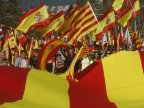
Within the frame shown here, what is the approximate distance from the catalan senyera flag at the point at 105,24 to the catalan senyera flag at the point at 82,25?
261 centimetres

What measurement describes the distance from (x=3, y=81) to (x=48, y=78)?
373 millimetres

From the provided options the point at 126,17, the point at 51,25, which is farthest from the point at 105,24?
the point at 51,25

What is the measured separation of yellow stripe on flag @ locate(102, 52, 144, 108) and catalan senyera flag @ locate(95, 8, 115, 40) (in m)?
13.3

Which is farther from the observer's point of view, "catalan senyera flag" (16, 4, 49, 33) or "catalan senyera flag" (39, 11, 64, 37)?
"catalan senyera flag" (16, 4, 49, 33)

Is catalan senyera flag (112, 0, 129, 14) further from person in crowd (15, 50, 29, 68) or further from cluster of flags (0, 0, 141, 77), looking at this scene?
person in crowd (15, 50, 29, 68)

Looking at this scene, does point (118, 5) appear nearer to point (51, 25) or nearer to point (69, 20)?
point (51, 25)

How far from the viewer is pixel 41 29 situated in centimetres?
1738

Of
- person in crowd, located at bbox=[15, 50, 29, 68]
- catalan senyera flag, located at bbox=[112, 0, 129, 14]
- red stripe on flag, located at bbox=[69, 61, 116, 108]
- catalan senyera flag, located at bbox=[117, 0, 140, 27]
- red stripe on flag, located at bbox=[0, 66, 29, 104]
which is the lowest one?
person in crowd, located at bbox=[15, 50, 29, 68]

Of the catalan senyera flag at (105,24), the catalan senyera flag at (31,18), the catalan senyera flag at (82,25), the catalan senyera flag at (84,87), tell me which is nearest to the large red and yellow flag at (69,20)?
the catalan senyera flag at (82,25)

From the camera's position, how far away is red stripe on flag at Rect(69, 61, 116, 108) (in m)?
4.21

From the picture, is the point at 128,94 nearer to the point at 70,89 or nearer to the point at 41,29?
the point at 70,89

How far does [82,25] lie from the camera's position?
592 inches

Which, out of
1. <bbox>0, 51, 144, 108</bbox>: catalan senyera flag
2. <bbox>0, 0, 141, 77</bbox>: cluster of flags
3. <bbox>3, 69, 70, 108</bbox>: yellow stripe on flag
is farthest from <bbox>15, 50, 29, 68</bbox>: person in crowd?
<bbox>3, 69, 70, 108</bbox>: yellow stripe on flag

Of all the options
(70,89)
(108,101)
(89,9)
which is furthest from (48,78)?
(89,9)
